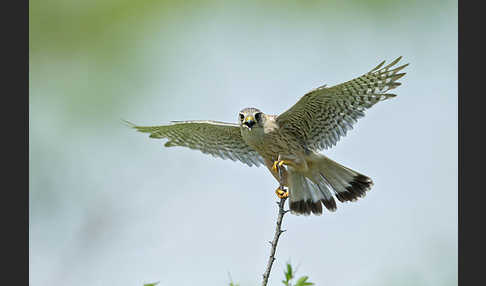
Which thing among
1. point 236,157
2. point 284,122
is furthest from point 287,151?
point 236,157

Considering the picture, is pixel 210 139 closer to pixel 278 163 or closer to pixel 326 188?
pixel 278 163

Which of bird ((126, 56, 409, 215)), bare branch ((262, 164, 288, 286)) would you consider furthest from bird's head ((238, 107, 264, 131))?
bare branch ((262, 164, 288, 286))

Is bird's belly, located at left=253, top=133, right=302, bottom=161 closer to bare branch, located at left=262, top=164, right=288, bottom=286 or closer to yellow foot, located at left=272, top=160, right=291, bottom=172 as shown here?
yellow foot, located at left=272, top=160, right=291, bottom=172

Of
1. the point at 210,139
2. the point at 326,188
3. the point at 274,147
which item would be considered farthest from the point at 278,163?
the point at 210,139

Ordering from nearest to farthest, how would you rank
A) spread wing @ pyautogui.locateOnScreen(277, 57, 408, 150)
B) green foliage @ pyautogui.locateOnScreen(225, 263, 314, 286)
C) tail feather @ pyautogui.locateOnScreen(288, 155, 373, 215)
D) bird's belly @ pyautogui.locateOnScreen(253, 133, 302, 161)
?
green foliage @ pyautogui.locateOnScreen(225, 263, 314, 286)
spread wing @ pyautogui.locateOnScreen(277, 57, 408, 150)
bird's belly @ pyautogui.locateOnScreen(253, 133, 302, 161)
tail feather @ pyautogui.locateOnScreen(288, 155, 373, 215)

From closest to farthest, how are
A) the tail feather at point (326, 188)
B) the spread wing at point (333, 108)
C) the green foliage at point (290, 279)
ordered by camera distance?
the green foliage at point (290, 279) → the spread wing at point (333, 108) → the tail feather at point (326, 188)

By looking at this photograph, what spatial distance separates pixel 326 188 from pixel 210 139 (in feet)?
4.41

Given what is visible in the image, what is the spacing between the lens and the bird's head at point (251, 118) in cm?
497

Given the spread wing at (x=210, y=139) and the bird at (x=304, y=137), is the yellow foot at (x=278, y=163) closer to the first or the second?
the bird at (x=304, y=137)

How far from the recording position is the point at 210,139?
18.7ft

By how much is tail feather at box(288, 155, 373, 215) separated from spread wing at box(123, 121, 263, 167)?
56cm

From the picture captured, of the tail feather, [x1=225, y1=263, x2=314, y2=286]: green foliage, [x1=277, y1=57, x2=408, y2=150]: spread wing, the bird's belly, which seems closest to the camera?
[x1=225, y1=263, x2=314, y2=286]: green foliage

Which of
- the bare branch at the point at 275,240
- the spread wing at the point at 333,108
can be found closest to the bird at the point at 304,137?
the spread wing at the point at 333,108

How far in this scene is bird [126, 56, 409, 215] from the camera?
15.7ft
